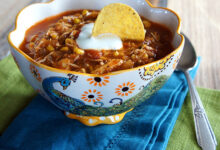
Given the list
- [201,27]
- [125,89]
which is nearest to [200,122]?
[125,89]

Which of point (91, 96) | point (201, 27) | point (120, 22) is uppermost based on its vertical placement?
point (120, 22)

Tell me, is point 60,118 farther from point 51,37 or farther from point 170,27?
point 170,27

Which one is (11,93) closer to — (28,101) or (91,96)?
(28,101)

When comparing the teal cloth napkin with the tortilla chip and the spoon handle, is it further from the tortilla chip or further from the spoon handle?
the tortilla chip

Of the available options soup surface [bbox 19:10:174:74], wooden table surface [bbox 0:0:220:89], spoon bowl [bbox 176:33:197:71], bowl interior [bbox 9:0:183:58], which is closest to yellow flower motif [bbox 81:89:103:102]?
soup surface [bbox 19:10:174:74]

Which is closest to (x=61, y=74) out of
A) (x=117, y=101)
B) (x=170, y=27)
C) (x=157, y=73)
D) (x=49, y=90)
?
(x=49, y=90)
